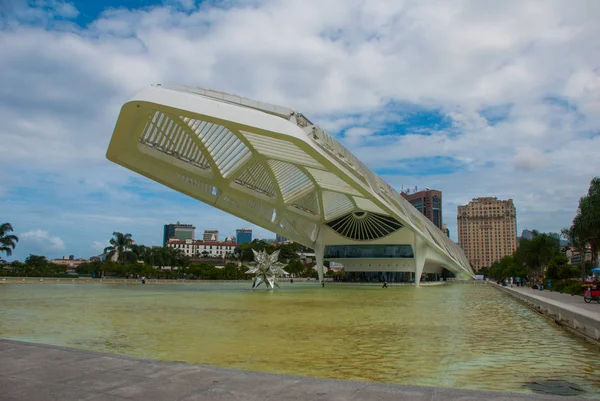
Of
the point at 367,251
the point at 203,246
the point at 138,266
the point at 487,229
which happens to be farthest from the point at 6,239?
the point at 487,229

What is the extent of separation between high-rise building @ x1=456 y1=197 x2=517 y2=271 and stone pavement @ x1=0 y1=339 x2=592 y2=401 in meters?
145

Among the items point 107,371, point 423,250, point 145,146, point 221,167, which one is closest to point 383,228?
point 423,250

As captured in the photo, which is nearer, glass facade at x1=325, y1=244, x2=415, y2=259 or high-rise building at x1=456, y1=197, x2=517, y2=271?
glass facade at x1=325, y1=244, x2=415, y2=259

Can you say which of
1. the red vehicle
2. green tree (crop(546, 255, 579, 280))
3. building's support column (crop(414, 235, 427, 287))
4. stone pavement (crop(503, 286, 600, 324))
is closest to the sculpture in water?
stone pavement (crop(503, 286, 600, 324))

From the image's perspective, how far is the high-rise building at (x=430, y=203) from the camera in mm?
154000

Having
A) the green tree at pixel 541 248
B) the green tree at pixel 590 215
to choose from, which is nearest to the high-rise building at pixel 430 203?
the green tree at pixel 541 248

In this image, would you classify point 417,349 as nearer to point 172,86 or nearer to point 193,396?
point 193,396

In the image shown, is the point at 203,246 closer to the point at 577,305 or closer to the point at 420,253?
the point at 420,253

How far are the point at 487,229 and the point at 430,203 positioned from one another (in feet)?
63.8

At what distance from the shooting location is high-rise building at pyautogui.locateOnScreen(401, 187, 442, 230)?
505ft

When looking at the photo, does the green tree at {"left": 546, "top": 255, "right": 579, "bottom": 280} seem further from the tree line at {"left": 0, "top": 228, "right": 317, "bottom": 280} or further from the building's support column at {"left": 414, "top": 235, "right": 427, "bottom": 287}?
the tree line at {"left": 0, "top": 228, "right": 317, "bottom": 280}

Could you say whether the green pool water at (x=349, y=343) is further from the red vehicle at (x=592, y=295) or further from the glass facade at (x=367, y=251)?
the glass facade at (x=367, y=251)

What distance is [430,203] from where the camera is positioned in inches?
6088

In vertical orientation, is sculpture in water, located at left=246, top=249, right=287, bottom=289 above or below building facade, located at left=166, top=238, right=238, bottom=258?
below
